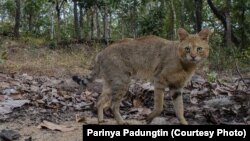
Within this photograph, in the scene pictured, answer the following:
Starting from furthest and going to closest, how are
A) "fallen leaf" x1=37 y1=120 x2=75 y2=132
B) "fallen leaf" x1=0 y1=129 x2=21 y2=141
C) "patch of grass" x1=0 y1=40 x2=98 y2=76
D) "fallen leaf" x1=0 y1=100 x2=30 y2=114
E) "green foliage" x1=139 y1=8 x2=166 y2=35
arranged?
1. "green foliage" x1=139 y1=8 x2=166 y2=35
2. "patch of grass" x1=0 y1=40 x2=98 y2=76
3. "fallen leaf" x1=0 y1=100 x2=30 y2=114
4. "fallen leaf" x1=37 y1=120 x2=75 y2=132
5. "fallen leaf" x1=0 y1=129 x2=21 y2=141

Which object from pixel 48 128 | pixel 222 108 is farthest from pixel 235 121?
pixel 48 128

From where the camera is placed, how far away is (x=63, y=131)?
6.14 metres

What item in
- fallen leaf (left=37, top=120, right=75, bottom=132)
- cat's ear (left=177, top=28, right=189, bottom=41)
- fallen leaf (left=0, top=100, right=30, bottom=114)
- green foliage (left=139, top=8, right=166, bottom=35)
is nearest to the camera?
fallen leaf (left=37, top=120, right=75, bottom=132)

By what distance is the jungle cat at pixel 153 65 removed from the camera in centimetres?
656

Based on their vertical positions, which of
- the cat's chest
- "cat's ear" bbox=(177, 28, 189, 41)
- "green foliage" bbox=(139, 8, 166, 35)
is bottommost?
the cat's chest

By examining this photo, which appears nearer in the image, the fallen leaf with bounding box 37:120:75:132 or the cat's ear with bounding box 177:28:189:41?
the fallen leaf with bounding box 37:120:75:132

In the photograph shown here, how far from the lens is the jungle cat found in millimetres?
6559

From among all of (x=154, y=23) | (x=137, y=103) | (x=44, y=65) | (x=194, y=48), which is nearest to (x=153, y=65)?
(x=194, y=48)

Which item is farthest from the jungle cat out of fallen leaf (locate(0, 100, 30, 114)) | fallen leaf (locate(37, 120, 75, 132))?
fallen leaf (locate(0, 100, 30, 114))

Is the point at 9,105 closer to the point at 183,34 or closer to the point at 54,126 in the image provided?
the point at 54,126

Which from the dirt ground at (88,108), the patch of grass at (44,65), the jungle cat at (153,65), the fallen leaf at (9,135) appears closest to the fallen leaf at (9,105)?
the dirt ground at (88,108)

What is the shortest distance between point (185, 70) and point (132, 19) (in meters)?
23.9

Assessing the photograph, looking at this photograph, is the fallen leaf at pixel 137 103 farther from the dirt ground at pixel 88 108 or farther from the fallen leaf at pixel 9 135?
the fallen leaf at pixel 9 135

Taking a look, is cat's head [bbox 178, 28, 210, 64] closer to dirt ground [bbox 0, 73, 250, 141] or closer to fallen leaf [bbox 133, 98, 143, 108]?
dirt ground [bbox 0, 73, 250, 141]
